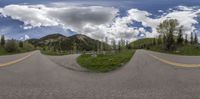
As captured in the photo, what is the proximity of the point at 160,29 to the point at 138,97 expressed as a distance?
4907 inches

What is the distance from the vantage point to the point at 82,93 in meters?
6.15

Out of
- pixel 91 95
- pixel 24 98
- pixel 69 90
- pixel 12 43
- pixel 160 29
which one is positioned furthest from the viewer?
pixel 12 43

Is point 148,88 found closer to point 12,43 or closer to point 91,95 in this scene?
point 91,95

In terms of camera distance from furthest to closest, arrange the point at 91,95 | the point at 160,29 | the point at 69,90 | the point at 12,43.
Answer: the point at 12,43 < the point at 160,29 < the point at 69,90 < the point at 91,95

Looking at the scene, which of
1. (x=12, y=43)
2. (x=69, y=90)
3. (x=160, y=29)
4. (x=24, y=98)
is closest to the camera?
(x=24, y=98)

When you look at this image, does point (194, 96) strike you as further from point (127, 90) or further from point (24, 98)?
point (24, 98)

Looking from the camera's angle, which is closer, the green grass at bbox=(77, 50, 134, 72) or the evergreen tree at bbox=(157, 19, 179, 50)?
the green grass at bbox=(77, 50, 134, 72)

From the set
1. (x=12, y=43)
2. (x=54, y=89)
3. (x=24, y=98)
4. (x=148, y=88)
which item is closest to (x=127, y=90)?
(x=148, y=88)

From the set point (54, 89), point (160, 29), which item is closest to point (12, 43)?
point (160, 29)

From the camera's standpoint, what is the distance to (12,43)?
15188 cm

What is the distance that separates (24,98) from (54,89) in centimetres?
127

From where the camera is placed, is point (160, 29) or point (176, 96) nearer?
point (176, 96)

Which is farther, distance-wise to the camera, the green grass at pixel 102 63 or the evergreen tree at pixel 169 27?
the evergreen tree at pixel 169 27

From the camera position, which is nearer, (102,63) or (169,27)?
(102,63)
